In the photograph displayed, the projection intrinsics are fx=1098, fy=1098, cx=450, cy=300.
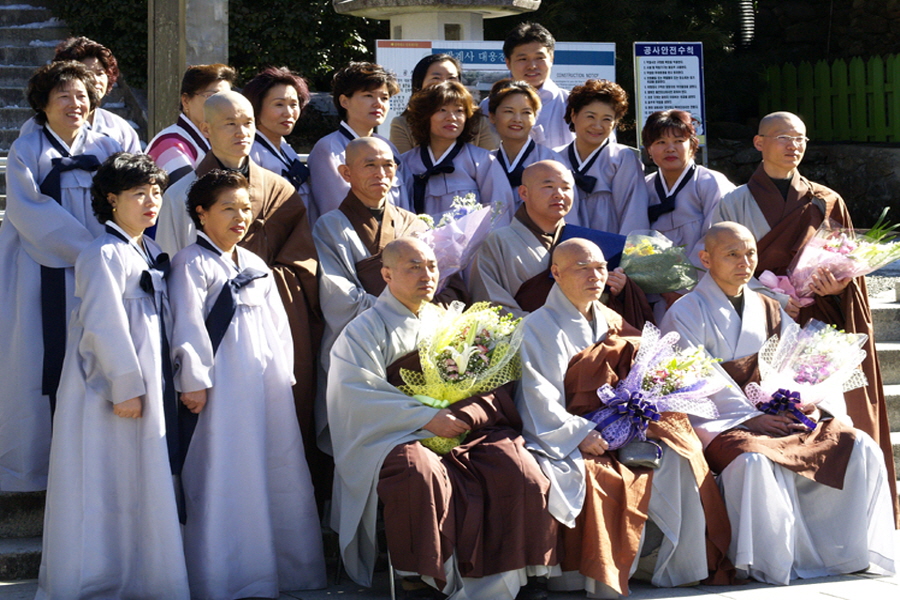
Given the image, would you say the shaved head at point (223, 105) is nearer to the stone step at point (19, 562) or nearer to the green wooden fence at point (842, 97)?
the stone step at point (19, 562)

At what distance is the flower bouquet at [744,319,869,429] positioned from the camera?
15.3 feet

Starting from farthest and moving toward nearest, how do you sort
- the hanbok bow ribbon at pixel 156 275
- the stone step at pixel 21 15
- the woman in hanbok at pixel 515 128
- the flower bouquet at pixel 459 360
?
the stone step at pixel 21 15, the woman in hanbok at pixel 515 128, the flower bouquet at pixel 459 360, the hanbok bow ribbon at pixel 156 275

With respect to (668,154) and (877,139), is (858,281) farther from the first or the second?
(877,139)

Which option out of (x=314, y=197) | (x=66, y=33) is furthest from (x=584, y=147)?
(x=66, y=33)

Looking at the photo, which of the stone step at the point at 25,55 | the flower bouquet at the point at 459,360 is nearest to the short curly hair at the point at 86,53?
the flower bouquet at the point at 459,360

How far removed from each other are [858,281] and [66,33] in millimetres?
8257

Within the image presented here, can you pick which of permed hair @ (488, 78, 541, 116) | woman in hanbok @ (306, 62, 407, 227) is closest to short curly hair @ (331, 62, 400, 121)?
woman in hanbok @ (306, 62, 407, 227)

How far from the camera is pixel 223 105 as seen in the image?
4574mm

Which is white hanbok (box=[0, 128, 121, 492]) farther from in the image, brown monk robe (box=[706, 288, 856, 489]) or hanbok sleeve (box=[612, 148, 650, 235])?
brown monk robe (box=[706, 288, 856, 489])

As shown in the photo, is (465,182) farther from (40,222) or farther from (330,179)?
(40,222)

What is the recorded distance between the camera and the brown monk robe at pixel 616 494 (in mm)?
4203

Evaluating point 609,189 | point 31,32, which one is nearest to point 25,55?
point 31,32

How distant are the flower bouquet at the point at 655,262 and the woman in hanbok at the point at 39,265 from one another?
239cm

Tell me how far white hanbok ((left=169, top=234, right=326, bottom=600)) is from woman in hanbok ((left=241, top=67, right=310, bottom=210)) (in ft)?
2.96
